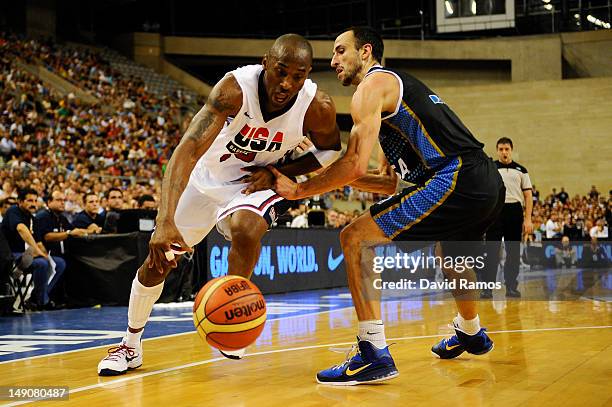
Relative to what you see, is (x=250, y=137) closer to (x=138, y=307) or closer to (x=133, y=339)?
(x=138, y=307)

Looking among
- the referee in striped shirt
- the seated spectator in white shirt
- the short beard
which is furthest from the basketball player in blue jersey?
the seated spectator in white shirt

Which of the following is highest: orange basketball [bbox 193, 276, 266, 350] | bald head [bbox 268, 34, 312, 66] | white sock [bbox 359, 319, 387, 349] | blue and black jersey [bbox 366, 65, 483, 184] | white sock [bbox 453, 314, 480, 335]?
bald head [bbox 268, 34, 312, 66]

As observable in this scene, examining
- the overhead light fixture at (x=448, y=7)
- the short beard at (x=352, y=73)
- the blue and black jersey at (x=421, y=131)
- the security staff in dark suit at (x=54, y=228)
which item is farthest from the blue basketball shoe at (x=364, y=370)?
the overhead light fixture at (x=448, y=7)

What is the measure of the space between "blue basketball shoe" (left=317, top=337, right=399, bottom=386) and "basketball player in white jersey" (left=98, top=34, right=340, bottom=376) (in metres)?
0.80

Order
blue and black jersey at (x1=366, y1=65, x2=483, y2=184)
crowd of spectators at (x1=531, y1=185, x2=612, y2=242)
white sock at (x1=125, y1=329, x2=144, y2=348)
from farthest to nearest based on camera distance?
crowd of spectators at (x1=531, y1=185, x2=612, y2=242)
white sock at (x1=125, y1=329, x2=144, y2=348)
blue and black jersey at (x1=366, y1=65, x2=483, y2=184)

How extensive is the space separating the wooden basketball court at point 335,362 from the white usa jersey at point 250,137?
1314mm

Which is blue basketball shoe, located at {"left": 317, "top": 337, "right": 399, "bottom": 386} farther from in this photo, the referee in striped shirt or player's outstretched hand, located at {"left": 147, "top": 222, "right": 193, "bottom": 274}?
the referee in striped shirt

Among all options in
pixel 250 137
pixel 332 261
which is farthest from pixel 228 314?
pixel 332 261

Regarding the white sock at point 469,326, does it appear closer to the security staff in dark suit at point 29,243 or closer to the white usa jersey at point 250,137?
the white usa jersey at point 250,137

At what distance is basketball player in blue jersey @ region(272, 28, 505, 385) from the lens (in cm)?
433

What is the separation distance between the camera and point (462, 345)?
16.8 ft

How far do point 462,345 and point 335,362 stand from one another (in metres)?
0.89

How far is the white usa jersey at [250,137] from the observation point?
4625mm

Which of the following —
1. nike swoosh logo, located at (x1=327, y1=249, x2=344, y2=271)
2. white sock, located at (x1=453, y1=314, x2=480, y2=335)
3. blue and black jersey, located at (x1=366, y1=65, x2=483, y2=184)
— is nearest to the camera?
blue and black jersey, located at (x1=366, y1=65, x2=483, y2=184)
